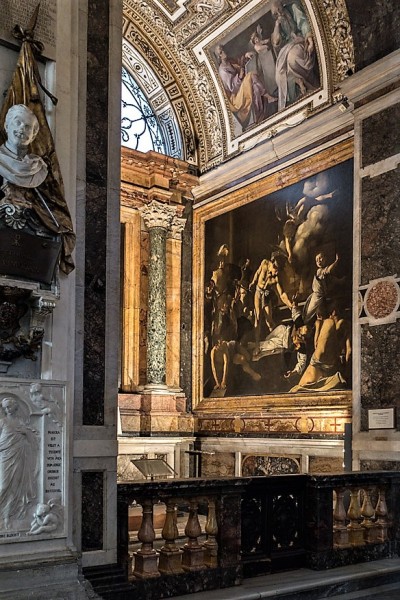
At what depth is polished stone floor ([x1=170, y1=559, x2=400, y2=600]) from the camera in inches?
233

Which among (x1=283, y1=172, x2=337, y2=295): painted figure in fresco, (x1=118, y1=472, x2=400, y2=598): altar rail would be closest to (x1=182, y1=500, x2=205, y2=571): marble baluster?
(x1=118, y1=472, x2=400, y2=598): altar rail

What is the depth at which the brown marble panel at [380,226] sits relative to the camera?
8.92m

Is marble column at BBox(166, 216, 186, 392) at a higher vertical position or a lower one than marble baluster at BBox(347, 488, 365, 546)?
higher

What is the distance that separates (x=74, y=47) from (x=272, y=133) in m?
6.84

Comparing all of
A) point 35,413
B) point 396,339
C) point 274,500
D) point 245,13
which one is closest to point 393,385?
point 396,339

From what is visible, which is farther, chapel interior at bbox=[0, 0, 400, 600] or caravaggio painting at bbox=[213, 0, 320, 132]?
caravaggio painting at bbox=[213, 0, 320, 132]

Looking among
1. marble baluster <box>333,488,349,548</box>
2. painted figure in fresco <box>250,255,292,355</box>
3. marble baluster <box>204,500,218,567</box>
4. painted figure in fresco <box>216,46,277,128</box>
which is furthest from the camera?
painted figure in fresco <box>216,46,277,128</box>

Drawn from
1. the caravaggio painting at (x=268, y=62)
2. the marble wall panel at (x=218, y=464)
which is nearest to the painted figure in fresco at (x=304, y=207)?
the caravaggio painting at (x=268, y=62)

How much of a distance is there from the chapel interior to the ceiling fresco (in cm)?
4

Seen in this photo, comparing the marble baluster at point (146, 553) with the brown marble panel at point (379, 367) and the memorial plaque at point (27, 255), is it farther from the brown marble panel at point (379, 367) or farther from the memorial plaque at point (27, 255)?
the brown marble panel at point (379, 367)

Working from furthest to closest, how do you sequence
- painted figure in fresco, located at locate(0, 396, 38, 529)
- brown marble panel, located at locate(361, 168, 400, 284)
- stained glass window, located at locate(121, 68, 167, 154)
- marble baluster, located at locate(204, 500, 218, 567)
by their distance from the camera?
stained glass window, located at locate(121, 68, 167, 154), brown marble panel, located at locate(361, 168, 400, 284), marble baluster, located at locate(204, 500, 218, 567), painted figure in fresco, located at locate(0, 396, 38, 529)

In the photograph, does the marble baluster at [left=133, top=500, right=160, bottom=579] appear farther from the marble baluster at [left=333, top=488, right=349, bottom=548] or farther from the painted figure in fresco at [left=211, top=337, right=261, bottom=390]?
the painted figure in fresco at [left=211, top=337, right=261, bottom=390]

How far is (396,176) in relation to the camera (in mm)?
8984

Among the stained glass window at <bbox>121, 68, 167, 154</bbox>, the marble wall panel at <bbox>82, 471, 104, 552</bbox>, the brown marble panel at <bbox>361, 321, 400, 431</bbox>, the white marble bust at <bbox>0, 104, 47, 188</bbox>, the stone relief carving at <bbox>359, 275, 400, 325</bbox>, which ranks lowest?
the marble wall panel at <bbox>82, 471, 104, 552</bbox>
